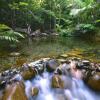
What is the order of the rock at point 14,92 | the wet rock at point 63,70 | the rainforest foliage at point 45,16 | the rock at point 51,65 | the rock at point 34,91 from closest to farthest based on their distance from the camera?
the rock at point 14,92, the rock at point 34,91, the wet rock at point 63,70, the rock at point 51,65, the rainforest foliage at point 45,16

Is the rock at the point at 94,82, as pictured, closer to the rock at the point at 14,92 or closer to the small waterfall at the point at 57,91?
the small waterfall at the point at 57,91

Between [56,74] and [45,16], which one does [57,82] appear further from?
[45,16]

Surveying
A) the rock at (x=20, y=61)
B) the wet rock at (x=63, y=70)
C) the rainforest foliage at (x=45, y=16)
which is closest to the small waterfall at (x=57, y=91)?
the wet rock at (x=63, y=70)

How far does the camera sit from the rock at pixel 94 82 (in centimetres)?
428

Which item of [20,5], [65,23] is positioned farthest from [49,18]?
[20,5]

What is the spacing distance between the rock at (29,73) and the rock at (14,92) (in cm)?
49

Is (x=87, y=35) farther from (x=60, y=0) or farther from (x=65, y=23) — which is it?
(x=60, y=0)

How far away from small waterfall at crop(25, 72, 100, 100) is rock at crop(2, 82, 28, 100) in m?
0.24

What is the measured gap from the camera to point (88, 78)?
14.8ft

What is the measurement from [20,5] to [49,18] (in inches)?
164

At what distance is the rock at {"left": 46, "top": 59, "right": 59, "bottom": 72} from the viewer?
15.9 ft

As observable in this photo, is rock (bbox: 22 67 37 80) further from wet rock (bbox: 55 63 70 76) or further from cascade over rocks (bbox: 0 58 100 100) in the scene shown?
wet rock (bbox: 55 63 70 76)

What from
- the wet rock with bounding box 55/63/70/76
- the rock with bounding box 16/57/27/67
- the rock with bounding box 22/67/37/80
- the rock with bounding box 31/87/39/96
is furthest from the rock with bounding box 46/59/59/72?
the rock with bounding box 16/57/27/67

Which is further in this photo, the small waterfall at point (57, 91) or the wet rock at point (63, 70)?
the wet rock at point (63, 70)
